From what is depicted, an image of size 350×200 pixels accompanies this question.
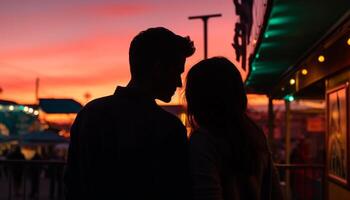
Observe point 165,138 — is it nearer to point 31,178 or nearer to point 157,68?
point 157,68

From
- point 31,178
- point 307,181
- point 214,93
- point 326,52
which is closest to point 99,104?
point 214,93

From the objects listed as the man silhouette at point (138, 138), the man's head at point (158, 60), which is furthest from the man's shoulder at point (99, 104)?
the man's head at point (158, 60)

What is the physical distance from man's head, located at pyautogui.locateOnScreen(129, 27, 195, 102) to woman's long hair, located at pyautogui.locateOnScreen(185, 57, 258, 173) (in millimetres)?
221

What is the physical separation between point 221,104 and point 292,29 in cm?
730

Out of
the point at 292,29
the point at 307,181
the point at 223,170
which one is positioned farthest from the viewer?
the point at 307,181

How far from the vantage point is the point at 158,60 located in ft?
7.54

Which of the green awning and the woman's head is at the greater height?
the green awning

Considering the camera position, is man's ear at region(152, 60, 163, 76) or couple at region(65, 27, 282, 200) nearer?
couple at region(65, 27, 282, 200)

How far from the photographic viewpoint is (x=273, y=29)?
9.27 metres

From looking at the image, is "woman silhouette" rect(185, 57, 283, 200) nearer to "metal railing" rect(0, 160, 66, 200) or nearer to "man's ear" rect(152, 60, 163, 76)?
"man's ear" rect(152, 60, 163, 76)

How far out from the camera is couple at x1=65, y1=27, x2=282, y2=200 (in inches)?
86.2

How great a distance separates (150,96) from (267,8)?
16.6 feet

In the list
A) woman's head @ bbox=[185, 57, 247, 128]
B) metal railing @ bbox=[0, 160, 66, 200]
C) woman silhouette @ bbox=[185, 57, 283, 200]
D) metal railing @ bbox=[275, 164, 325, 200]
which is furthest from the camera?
metal railing @ bbox=[275, 164, 325, 200]

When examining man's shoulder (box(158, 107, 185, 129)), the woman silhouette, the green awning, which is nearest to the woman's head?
the woman silhouette
